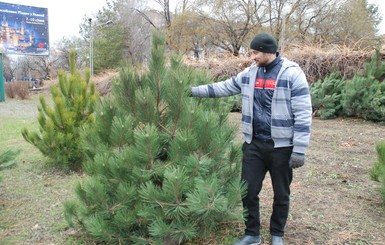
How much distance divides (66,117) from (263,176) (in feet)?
10.4

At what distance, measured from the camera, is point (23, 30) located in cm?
2034

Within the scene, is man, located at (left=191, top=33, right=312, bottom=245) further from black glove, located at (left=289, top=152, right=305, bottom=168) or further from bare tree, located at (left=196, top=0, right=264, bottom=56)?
bare tree, located at (left=196, top=0, right=264, bottom=56)

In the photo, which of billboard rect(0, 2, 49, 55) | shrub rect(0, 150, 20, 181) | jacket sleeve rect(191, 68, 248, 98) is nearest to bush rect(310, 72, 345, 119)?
jacket sleeve rect(191, 68, 248, 98)

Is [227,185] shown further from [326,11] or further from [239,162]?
[326,11]

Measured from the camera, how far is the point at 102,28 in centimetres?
3438

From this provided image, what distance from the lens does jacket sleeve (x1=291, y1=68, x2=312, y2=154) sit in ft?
7.22

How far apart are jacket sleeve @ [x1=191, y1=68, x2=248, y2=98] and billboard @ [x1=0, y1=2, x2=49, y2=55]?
21.2 metres

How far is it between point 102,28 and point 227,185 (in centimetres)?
3513

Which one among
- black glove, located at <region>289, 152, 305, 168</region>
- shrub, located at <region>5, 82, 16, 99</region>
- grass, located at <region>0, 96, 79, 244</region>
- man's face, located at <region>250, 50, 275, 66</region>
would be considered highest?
man's face, located at <region>250, 50, 275, 66</region>

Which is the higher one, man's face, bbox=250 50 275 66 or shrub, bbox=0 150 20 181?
man's face, bbox=250 50 275 66

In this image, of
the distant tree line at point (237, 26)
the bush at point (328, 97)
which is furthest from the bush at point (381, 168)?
the distant tree line at point (237, 26)

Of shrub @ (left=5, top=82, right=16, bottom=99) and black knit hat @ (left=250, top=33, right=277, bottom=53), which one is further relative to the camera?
shrub @ (left=5, top=82, right=16, bottom=99)

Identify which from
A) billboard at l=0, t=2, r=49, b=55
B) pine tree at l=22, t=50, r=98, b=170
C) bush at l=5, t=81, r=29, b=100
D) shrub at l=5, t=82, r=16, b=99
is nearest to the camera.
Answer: pine tree at l=22, t=50, r=98, b=170

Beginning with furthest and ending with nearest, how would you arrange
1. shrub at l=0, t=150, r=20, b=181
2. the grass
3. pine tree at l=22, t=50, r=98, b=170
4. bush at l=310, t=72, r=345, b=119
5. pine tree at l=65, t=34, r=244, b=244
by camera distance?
bush at l=310, t=72, r=345, b=119 → pine tree at l=22, t=50, r=98, b=170 → shrub at l=0, t=150, r=20, b=181 → the grass → pine tree at l=65, t=34, r=244, b=244
